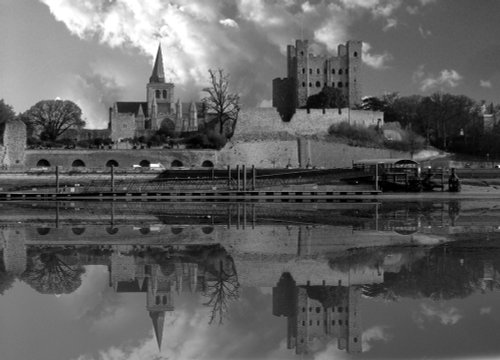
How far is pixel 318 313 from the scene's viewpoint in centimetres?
465

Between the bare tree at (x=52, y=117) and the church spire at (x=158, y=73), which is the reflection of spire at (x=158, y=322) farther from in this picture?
the church spire at (x=158, y=73)

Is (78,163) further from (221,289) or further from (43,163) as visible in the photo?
(221,289)

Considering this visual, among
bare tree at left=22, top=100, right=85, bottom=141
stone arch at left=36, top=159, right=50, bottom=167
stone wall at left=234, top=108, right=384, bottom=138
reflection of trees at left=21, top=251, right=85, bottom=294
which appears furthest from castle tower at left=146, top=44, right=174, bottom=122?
reflection of trees at left=21, top=251, right=85, bottom=294

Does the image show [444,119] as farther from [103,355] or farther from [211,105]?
[103,355]

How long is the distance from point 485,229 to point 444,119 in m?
31.2

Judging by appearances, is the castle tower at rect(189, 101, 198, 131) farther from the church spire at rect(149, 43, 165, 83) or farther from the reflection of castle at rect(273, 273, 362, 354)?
the reflection of castle at rect(273, 273, 362, 354)

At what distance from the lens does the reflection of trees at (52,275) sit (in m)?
5.58

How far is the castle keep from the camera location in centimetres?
3925

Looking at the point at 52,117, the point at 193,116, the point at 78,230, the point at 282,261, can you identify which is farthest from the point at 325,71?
the point at 282,261

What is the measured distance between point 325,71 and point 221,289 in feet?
116

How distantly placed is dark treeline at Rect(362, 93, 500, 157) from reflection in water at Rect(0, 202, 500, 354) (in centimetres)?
2685

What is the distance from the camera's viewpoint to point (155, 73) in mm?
61000

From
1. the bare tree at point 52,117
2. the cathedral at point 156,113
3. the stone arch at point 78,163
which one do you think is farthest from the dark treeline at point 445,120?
the bare tree at point 52,117

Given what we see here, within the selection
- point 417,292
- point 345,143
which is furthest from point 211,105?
point 417,292
